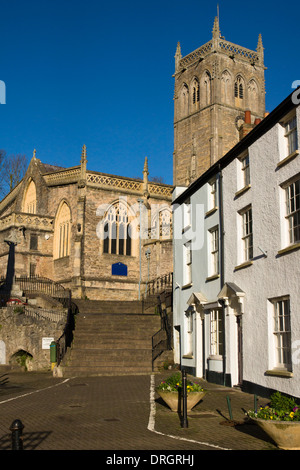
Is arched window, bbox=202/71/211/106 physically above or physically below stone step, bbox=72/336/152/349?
above

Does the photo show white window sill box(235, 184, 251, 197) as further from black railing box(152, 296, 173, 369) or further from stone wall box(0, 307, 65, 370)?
stone wall box(0, 307, 65, 370)

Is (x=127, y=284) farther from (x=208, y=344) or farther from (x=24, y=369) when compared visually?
(x=208, y=344)

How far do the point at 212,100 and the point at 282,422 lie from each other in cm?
4855

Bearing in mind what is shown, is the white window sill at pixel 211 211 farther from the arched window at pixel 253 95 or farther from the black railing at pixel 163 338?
the arched window at pixel 253 95

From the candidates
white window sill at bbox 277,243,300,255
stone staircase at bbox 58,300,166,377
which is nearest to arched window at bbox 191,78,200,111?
stone staircase at bbox 58,300,166,377

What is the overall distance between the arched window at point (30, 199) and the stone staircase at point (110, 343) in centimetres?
1716

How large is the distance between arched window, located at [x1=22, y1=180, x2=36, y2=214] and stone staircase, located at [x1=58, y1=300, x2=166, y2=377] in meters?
17.2

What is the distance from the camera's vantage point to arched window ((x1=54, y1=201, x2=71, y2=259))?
39188mm

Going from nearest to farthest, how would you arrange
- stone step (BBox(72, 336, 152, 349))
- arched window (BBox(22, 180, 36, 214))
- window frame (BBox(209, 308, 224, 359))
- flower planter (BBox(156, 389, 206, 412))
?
flower planter (BBox(156, 389, 206, 412)), window frame (BBox(209, 308, 224, 359)), stone step (BBox(72, 336, 152, 349)), arched window (BBox(22, 180, 36, 214))

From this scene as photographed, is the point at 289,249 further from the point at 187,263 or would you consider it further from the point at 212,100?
the point at 212,100

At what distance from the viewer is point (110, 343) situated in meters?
23.6

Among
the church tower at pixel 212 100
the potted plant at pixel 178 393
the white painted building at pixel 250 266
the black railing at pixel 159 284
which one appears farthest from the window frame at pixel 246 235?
the church tower at pixel 212 100

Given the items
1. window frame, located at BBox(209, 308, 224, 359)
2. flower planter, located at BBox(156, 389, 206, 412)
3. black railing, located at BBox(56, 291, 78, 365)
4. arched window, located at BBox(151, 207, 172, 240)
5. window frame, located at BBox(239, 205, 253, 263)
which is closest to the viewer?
flower planter, located at BBox(156, 389, 206, 412)
